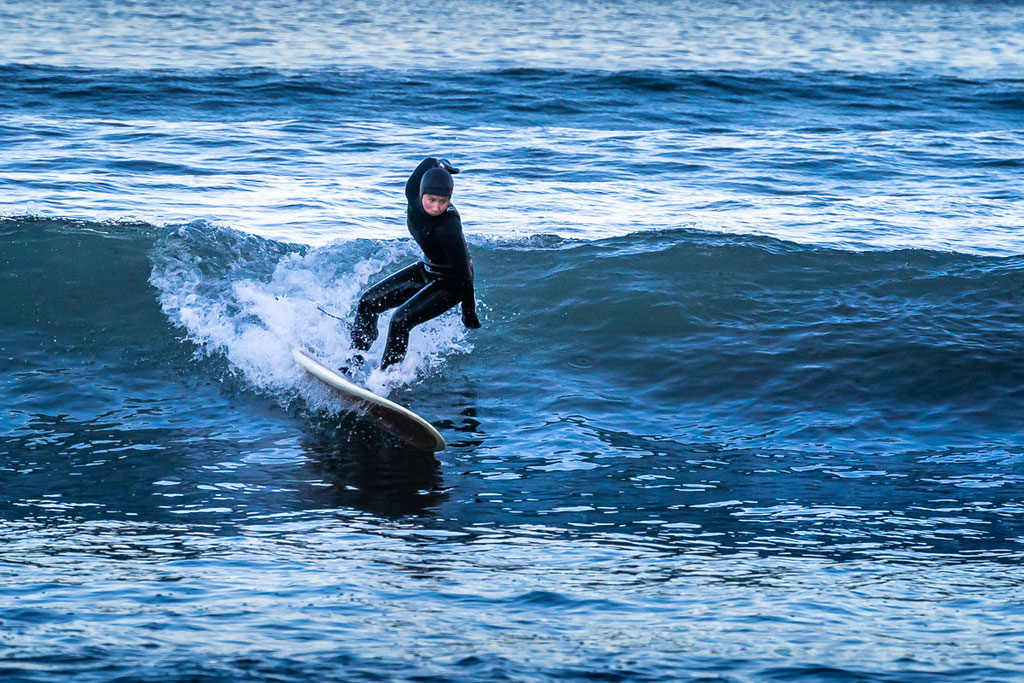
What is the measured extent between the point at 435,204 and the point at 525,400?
208cm

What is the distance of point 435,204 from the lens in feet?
27.2

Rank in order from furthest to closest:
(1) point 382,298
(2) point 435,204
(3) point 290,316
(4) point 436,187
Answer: (3) point 290,316
(1) point 382,298
(2) point 435,204
(4) point 436,187

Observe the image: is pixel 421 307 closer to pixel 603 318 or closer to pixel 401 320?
pixel 401 320

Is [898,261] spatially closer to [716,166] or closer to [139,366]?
[716,166]

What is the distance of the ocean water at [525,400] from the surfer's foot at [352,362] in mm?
289

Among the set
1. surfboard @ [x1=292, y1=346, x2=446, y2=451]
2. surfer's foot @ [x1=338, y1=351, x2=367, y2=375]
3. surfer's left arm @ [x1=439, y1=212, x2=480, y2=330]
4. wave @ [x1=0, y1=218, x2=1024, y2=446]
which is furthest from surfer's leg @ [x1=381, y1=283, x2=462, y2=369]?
wave @ [x1=0, y1=218, x2=1024, y2=446]

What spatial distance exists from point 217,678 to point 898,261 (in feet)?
33.8

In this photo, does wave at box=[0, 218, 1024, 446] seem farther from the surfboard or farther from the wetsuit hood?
the wetsuit hood

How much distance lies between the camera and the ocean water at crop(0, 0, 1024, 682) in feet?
17.3

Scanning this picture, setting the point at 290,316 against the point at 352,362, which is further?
the point at 290,316

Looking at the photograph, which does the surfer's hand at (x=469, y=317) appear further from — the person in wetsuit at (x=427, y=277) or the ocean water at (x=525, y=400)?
the ocean water at (x=525, y=400)

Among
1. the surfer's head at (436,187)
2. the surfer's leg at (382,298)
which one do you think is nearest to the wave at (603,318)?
the surfer's leg at (382,298)

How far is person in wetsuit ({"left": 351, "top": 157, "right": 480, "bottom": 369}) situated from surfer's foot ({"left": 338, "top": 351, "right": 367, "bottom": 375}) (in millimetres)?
59

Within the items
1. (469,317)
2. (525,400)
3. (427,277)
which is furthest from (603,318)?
(427,277)
